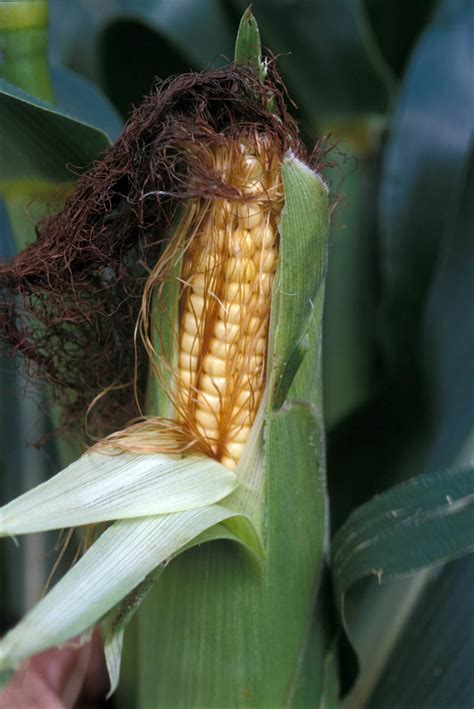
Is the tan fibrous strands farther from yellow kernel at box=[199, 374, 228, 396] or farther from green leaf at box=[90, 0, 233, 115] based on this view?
green leaf at box=[90, 0, 233, 115]

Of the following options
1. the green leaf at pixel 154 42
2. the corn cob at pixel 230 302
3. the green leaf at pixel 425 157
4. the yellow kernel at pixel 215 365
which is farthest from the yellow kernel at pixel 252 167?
the green leaf at pixel 425 157

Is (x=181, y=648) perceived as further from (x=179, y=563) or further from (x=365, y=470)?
(x=365, y=470)

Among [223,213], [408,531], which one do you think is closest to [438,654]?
[408,531]

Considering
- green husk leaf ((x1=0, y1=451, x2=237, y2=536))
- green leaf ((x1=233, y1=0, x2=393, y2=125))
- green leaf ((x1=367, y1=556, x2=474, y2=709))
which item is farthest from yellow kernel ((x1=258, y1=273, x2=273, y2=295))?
green leaf ((x1=233, y1=0, x2=393, y2=125))

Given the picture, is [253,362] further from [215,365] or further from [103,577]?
[103,577]

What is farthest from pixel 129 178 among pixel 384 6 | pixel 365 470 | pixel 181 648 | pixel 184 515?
pixel 384 6

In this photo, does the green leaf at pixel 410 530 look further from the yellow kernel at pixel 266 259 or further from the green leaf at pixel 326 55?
the green leaf at pixel 326 55
